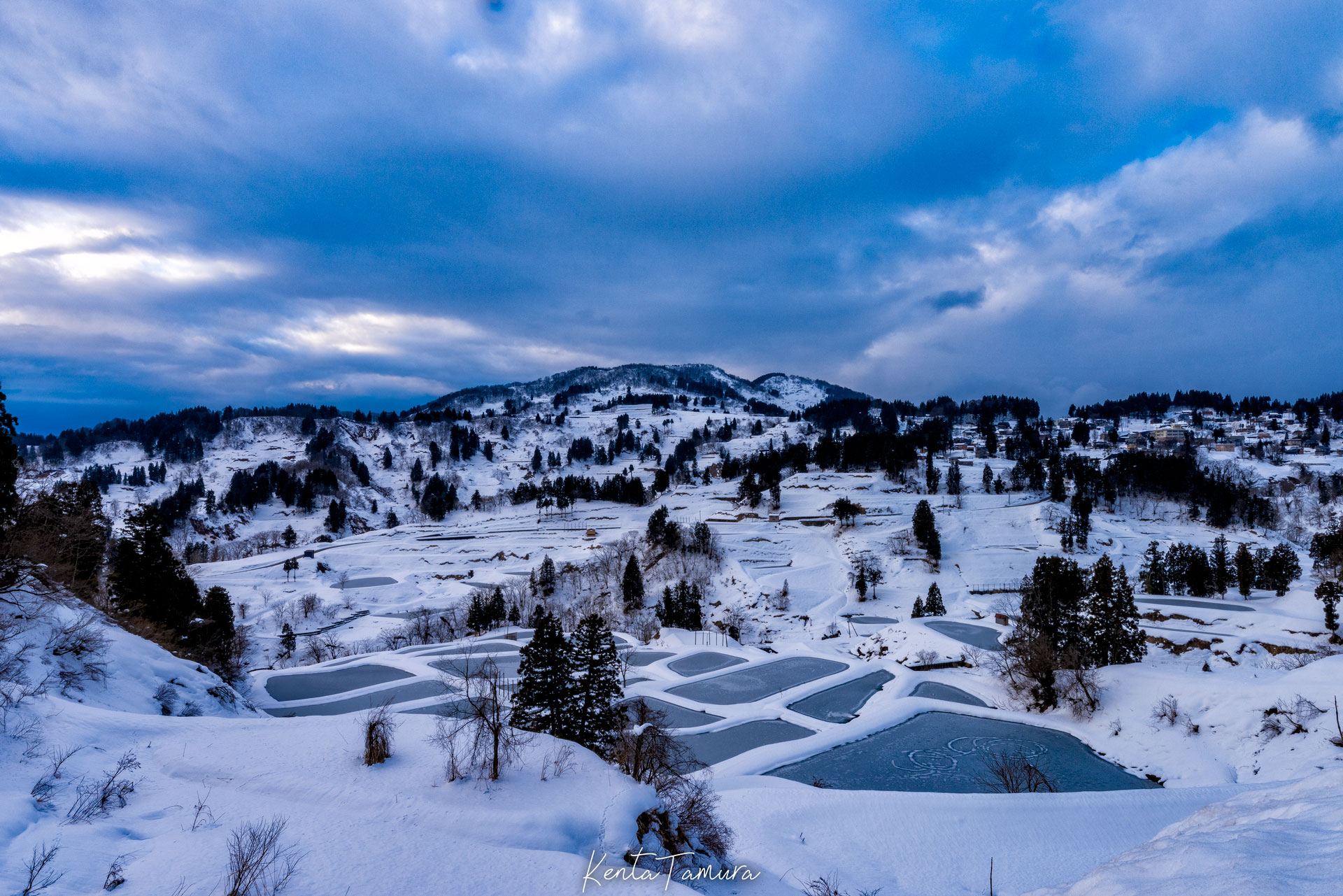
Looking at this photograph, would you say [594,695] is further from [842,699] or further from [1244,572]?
[1244,572]

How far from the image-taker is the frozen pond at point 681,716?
95.9 ft

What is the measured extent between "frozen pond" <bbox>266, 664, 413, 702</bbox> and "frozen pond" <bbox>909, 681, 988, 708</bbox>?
32.6 m

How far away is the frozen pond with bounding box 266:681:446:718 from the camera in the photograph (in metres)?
28.7

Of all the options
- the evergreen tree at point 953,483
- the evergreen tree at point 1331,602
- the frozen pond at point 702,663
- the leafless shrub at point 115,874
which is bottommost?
the frozen pond at point 702,663

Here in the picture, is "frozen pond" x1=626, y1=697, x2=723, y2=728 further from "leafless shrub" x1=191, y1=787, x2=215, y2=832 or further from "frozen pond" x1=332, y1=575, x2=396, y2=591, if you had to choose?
"frozen pond" x1=332, y1=575, x2=396, y2=591

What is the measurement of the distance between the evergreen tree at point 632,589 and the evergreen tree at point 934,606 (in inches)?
1200

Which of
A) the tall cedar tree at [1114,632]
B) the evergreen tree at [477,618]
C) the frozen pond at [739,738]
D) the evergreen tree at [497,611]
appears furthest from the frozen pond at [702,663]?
the evergreen tree at [497,611]

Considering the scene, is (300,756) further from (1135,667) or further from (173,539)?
(173,539)

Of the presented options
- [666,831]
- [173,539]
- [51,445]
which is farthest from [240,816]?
[51,445]

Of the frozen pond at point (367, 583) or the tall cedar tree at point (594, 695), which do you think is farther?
the frozen pond at point (367, 583)

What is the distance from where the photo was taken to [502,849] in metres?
7.78

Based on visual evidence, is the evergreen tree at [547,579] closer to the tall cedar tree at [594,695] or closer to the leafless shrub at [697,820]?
the tall cedar tree at [594,695]

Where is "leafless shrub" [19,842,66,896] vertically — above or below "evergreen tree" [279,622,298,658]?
above

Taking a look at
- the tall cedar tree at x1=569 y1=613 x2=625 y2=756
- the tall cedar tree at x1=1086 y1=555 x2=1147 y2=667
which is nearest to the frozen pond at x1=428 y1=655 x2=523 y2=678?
the tall cedar tree at x1=569 y1=613 x2=625 y2=756
